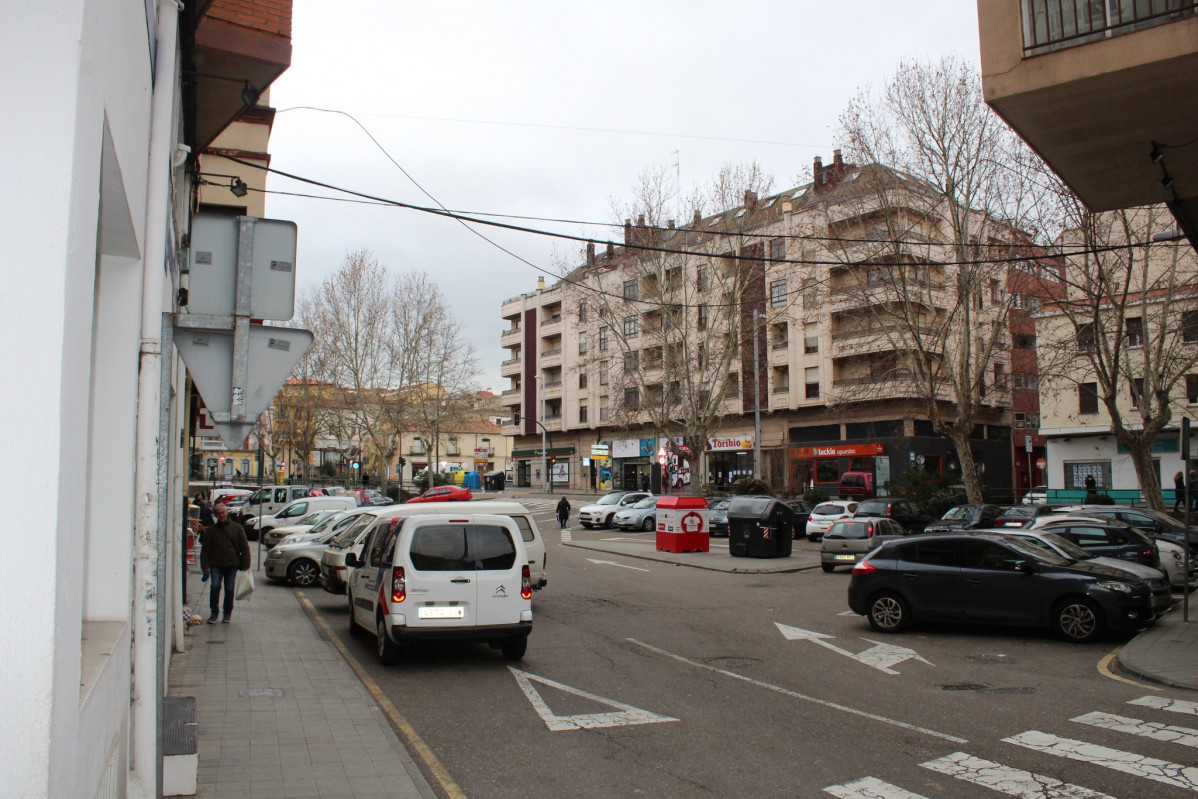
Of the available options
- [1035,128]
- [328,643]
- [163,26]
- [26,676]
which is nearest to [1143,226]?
[1035,128]

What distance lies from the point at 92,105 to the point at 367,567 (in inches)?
372

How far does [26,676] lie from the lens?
7.87 ft

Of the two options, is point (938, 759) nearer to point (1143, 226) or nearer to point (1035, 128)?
point (1035, 128)

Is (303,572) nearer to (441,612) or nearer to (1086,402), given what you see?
(441,612)

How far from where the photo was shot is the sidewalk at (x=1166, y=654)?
9.23 meters

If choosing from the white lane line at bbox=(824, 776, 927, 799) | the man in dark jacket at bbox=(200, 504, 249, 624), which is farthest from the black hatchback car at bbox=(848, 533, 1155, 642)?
the man in dark jacket at bbox=(200, 504, 249, 624)

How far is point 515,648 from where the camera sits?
10570 millimetres

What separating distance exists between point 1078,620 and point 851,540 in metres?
9.93

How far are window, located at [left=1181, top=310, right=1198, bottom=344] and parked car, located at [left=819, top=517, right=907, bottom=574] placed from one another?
36.5ft

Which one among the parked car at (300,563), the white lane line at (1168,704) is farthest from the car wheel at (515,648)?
the parked car at (300,563)

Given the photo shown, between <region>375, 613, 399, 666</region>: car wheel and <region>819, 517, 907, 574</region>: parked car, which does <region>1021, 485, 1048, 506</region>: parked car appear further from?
<region>375, 613, 399, 666</region>: car wheel

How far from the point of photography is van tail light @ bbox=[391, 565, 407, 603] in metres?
9.90

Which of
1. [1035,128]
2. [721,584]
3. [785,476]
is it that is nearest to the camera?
[1035,128]

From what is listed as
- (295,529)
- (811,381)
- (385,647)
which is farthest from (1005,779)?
(811,381)
